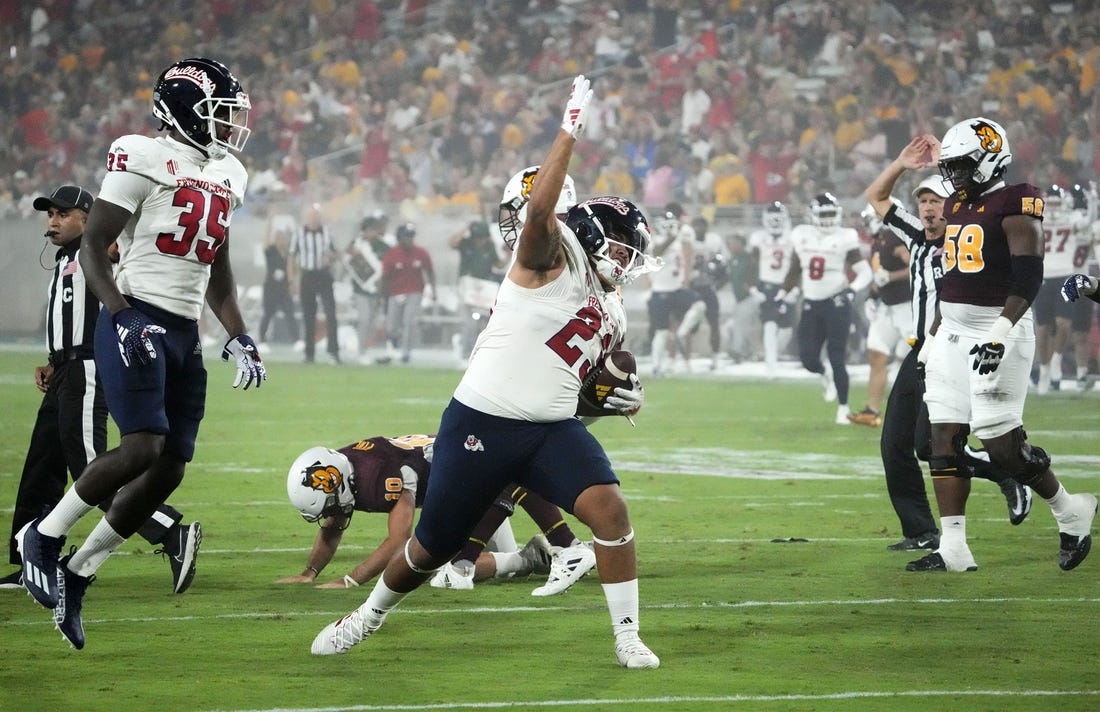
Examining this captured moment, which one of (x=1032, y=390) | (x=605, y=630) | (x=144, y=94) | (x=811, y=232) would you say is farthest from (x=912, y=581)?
(x=144, y=94)

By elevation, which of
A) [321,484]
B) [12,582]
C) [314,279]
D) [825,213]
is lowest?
[12,582]

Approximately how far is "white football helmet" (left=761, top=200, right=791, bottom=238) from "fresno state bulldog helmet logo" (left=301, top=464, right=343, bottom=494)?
14.5 m

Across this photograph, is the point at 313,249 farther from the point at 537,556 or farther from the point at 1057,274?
the point at 537,556

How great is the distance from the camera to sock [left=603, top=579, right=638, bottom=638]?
495cm

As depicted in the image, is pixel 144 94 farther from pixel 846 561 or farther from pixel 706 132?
pixel 846 561

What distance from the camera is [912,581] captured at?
6688 millimetres

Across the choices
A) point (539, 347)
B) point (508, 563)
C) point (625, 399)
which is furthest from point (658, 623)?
point (539, 347)

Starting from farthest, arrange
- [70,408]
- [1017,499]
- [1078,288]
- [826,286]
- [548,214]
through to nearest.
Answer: [826,286] < [1017,499] < [1078,288] < [70,408] < [548,214]

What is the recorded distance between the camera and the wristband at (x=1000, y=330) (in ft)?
21.6

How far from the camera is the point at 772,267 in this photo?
20016 millimetres

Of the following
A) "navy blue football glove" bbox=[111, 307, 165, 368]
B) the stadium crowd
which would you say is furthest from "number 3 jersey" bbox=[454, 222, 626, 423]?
the stadium crowd

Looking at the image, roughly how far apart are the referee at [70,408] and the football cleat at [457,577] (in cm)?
100

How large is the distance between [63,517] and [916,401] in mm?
4141

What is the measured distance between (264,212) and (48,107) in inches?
216
